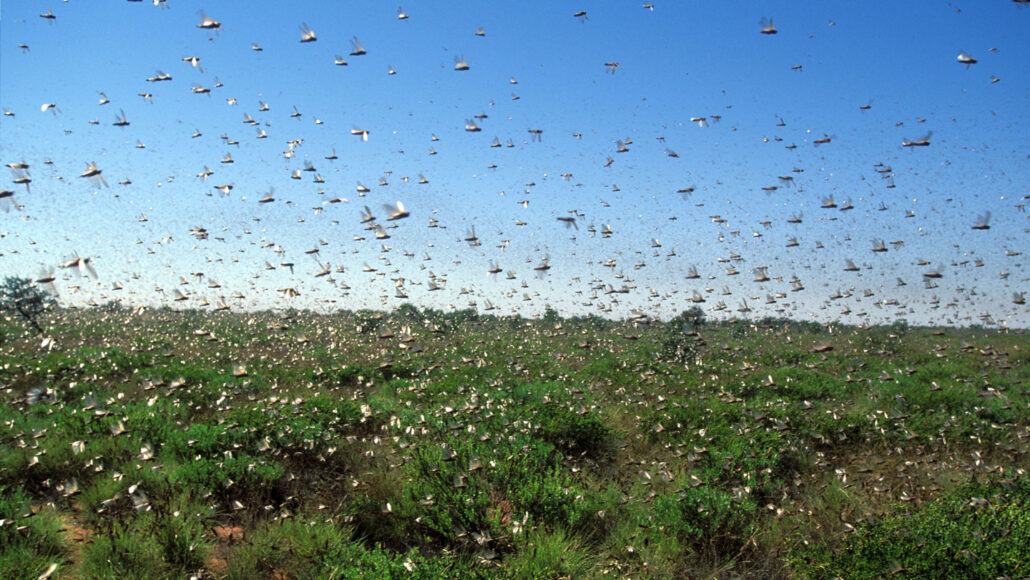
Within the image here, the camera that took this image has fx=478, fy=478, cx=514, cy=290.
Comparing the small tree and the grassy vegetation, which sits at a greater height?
the grassy vegetation

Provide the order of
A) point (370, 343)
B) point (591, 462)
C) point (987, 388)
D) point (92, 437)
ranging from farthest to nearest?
point (370, 343) → point (987, 388) → point (591, 462) → point (92, 437)

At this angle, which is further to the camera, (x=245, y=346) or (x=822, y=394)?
(x=245, y=346)

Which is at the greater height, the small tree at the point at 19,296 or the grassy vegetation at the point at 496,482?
the grassy vegetation at the point at 496,482

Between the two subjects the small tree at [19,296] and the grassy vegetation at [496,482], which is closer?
the grassy vegetation at [496,482]

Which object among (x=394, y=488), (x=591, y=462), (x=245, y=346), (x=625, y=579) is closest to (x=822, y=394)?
(x=591, y=462)

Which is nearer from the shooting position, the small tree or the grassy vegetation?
the grassy vegetation

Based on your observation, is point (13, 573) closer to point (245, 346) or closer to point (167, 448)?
point (167, 448)

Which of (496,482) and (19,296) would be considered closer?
(496,482)

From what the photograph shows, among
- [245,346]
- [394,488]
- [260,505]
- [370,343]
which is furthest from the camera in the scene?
[370,343]
